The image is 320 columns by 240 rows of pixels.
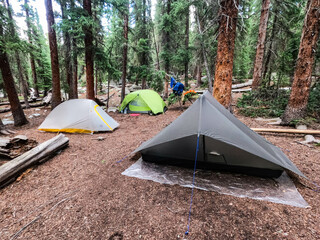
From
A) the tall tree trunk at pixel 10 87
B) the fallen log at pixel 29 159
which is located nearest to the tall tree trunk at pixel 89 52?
the tall tree trunk at pixel 10 87

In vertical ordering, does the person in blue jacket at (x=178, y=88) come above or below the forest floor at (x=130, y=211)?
above

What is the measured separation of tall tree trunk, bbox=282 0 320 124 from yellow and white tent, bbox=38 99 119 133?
290 inches

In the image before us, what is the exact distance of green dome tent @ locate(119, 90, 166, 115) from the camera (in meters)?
10.0

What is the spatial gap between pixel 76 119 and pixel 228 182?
5.95 meters

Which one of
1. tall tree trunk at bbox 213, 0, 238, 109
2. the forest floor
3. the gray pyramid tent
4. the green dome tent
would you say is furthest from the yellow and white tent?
tall tree trunk at bbox 213, 0, 238, 109

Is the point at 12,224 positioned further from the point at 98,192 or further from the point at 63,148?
the point at 63,148

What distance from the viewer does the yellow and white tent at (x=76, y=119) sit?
6172 mm

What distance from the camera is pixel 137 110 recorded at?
34.3 ft

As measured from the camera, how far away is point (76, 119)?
6.18m

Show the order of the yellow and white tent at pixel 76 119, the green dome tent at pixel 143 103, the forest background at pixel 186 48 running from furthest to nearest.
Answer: the green dome tent at pixel 143 103, the yellow and white tent at pixel 76 119, the forest background at pixel 186 48

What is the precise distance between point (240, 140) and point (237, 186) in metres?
0.83

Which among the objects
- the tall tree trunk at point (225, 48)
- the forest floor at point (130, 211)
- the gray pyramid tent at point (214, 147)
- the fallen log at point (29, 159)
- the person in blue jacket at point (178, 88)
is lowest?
the forest floor at point (130, 211)

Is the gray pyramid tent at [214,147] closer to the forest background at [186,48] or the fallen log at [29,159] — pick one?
the fallen log at [29,159]

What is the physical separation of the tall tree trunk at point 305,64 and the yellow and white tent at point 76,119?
738 cm
